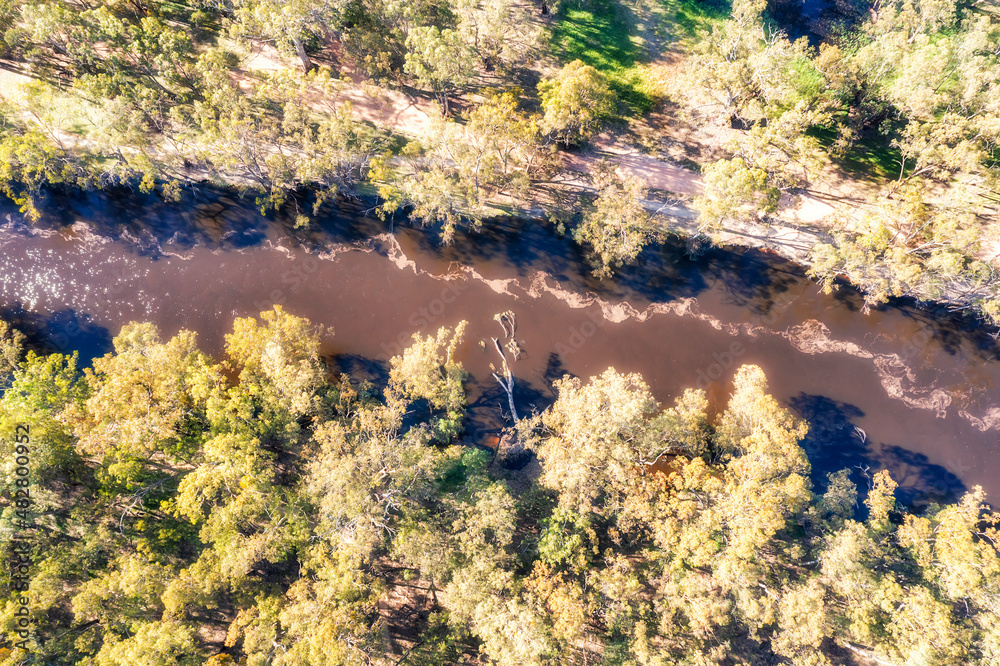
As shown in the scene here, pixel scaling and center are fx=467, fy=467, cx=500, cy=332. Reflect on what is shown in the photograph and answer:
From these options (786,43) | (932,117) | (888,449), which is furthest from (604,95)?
(888,449)

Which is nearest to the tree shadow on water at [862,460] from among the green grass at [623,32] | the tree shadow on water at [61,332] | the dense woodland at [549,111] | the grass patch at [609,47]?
the dense woodland at [549,111]

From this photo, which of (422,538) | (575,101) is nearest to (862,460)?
(422,538)

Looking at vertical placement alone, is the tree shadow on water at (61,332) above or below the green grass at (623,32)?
A: below

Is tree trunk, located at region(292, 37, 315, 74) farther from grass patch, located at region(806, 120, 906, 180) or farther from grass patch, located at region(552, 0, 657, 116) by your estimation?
grass patch, located at region(806, 120, 906, 180)

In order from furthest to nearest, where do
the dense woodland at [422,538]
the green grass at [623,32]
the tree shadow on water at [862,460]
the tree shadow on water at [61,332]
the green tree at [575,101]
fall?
1. the green grass at [623,32]
2. the tree shadow on water at [61,332]
3. the tree shadow on water at [862,460]
4. the green tree at [575,101]
5. the dense woodland at [422,538]

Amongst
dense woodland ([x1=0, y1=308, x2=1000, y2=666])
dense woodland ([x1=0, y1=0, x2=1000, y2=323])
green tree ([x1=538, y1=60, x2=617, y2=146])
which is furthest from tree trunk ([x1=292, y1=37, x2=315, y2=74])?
dense woodland ([x1=0, y1=308, x2=1000, y2=666])

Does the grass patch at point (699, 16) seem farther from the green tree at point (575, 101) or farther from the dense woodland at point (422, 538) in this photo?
the dense woodland at point (422, 538)

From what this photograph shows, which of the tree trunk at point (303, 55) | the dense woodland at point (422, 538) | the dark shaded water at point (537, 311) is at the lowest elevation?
the dense woodland at point (422, 538)
